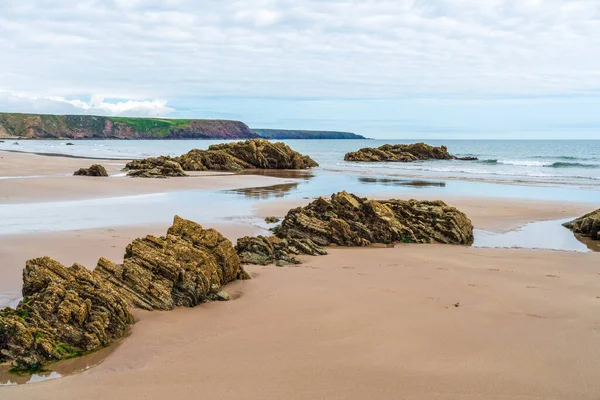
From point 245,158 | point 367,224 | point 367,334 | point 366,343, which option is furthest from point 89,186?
point 245,158

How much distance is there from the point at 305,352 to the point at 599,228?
466 inches

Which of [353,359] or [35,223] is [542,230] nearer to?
[353,359]

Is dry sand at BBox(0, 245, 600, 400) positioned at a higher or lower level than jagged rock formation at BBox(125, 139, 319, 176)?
lower

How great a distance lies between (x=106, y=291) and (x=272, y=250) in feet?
→ 15.5

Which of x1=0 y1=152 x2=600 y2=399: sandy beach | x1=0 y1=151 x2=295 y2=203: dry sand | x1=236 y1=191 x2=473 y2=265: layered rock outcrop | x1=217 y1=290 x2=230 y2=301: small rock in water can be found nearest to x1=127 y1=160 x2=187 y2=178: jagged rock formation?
x1=0 y1=151 x2=295 y2=203: dry sand

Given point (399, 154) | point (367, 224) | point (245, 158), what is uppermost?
point (399, 154)

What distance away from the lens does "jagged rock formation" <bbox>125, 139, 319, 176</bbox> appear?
44.5 m

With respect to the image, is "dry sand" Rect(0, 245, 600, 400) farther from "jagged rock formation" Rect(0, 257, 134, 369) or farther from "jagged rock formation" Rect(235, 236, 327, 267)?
"jagged rock formation" Rect(235, 236, 327, 267)

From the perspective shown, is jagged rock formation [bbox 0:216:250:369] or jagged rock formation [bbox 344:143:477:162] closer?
jagged rock formation [bbox 0:216:250:369]

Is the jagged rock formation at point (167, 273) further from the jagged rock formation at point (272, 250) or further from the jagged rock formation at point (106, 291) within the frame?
the jagged rock formation at point (272, 250)

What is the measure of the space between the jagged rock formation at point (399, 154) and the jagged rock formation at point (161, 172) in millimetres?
36334

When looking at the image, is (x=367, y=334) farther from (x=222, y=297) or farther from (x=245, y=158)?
(x=245, y=158)

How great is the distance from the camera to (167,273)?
7.89 meters

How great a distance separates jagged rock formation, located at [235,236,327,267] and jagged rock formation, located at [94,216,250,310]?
5.92 ft
